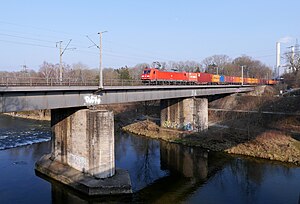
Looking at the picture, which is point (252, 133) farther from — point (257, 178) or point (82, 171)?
point (82, 171)

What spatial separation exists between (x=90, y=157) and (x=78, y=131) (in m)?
2.58

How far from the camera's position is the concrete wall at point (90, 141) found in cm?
2219

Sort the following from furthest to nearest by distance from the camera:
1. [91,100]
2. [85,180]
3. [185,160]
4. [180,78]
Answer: [180,78] → [185,160] → [91,100] → [85,180]

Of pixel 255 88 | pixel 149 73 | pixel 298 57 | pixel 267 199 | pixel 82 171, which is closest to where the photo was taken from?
pixel 267 199

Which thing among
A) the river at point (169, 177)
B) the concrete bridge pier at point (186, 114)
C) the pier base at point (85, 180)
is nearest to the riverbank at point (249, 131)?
the concrete bridge pier at point (186, 114)

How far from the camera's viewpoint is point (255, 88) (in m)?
73.8

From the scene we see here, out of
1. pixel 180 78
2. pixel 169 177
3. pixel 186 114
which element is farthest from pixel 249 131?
pixel 180 78

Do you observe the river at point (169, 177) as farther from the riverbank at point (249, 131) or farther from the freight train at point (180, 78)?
the freight train at point (180, 78)

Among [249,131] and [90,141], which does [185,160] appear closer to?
[249,131]

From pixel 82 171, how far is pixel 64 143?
353 centimetres

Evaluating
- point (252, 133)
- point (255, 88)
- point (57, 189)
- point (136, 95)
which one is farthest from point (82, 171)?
point (255, 88)

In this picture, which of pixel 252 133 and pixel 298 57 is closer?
pixel 252 133

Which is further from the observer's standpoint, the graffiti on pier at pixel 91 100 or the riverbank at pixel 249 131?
the riverbank at pixel 249 131

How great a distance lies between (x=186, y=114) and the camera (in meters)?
44.4
